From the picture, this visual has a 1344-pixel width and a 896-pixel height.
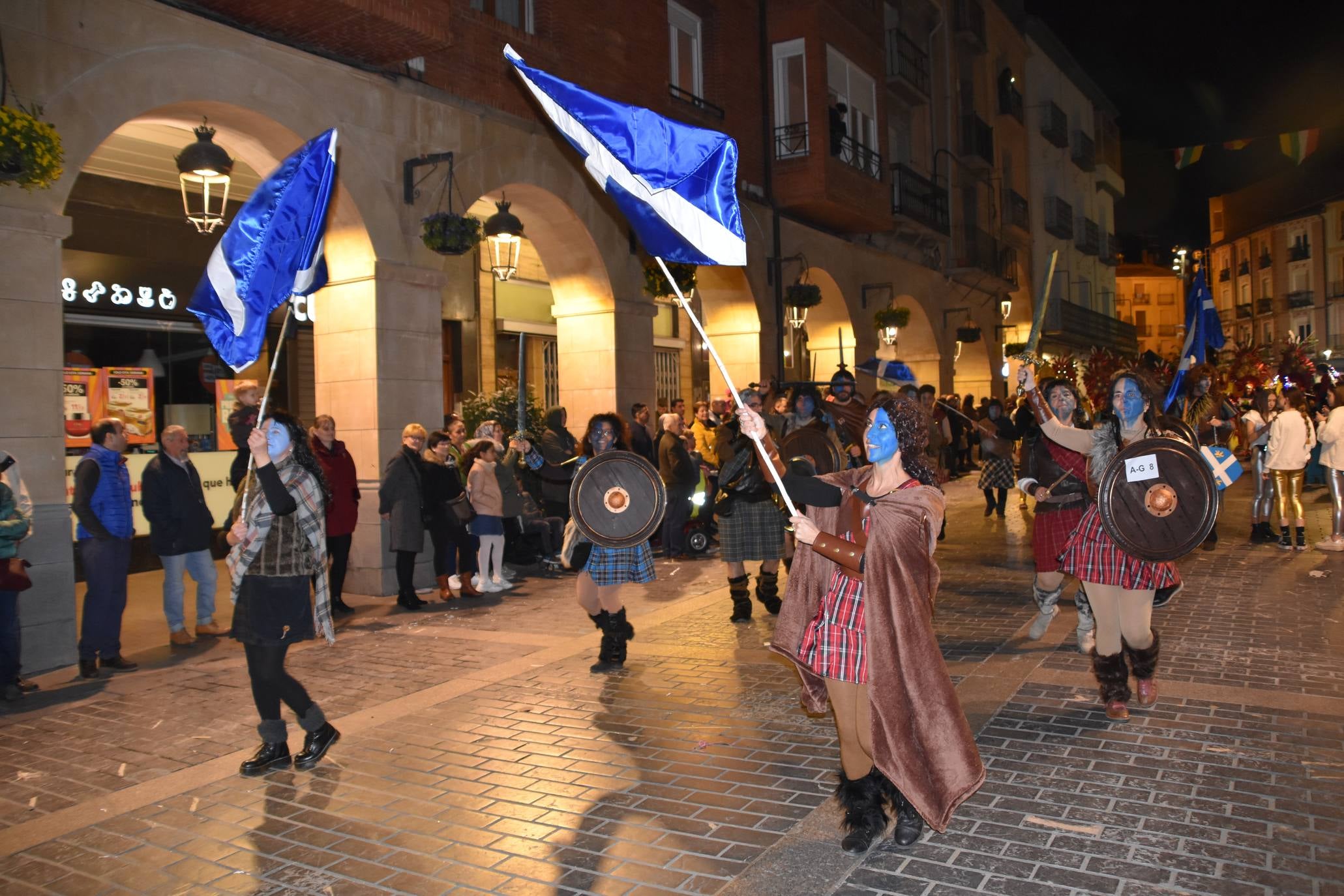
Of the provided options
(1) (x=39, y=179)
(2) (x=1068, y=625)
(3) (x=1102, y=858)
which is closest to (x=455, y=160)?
(1) (x=39, y=179)

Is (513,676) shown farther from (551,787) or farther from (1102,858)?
(1102,858)

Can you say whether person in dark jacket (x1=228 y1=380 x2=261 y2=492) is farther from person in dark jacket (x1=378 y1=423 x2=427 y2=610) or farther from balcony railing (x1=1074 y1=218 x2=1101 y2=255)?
balcony railing (x1=1074 y1=218 x2=1101 y2=255)

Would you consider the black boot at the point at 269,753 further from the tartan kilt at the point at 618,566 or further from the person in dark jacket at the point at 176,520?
the person in dark jacket at the point at 176,520

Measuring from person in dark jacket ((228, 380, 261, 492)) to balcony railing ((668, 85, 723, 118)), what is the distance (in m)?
9.30

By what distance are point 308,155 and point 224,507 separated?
9.28m

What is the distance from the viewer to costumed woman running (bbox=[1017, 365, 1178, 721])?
6.12 metres

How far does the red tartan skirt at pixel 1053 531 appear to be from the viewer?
766cm

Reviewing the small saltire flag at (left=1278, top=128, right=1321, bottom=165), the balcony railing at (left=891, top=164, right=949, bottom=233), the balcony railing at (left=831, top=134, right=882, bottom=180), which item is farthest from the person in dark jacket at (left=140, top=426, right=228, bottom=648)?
the small saltire flag at (left=1278, top=128, right=1321, bottom=165)

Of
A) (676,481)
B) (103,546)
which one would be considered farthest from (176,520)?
(676,481)

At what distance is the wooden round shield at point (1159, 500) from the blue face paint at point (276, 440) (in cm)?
449

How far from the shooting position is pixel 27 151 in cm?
740

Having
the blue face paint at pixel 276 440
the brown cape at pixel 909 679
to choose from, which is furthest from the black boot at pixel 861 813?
the blue face paint at pixel 276 440

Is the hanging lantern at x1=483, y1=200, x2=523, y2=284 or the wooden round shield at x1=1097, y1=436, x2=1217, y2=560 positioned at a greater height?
the hanging lantern at x1=483, y1=200, x2=523, y2=284

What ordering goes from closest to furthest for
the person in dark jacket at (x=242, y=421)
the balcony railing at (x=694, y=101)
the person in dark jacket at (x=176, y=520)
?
the person in dark jacket at (x=242, y=421) < the person in dark jacket at (x=176, y=520) < the balcony railing at (x=694, y=101)
